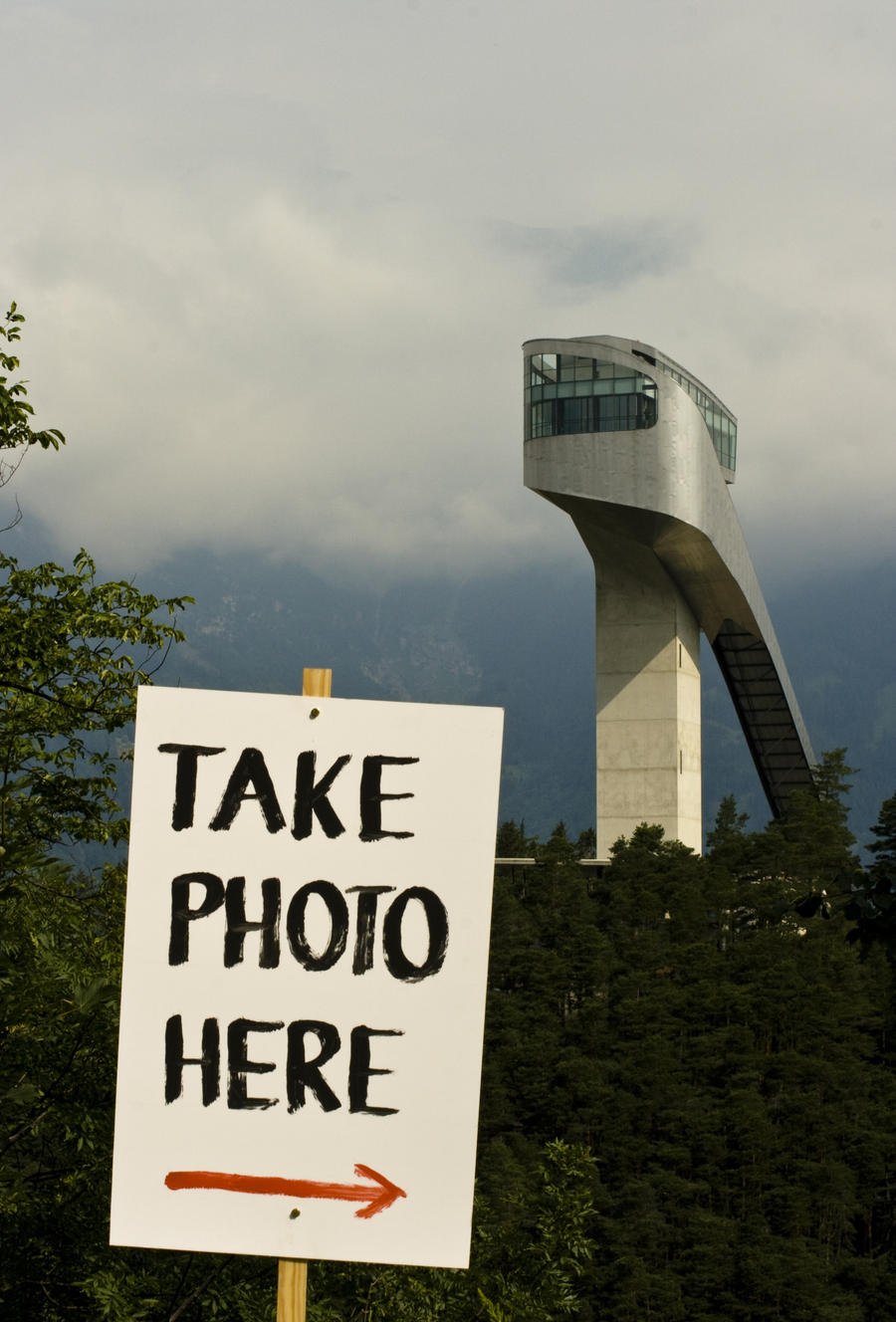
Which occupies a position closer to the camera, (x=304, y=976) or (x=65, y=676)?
(x=304, y=976)

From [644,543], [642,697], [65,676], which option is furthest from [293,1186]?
[642,697]

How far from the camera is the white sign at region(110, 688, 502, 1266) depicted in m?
3.85

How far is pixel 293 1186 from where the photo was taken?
3857mm

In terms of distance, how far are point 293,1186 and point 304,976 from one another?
1.76ft

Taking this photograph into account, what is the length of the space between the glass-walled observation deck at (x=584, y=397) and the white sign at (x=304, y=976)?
134 ft

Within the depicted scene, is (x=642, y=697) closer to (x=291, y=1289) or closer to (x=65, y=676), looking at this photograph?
(x=65, y=676)

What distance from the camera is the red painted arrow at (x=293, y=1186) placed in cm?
384

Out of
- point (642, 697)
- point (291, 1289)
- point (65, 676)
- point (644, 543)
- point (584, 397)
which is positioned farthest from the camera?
point (642, 697)

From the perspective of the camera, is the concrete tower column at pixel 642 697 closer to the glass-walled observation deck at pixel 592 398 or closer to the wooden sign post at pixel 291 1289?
the glass-walled observation deck at pixel 592 398

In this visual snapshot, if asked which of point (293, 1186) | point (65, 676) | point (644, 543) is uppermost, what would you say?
point (644, 543)

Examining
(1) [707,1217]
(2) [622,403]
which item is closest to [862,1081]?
(1) [707,1217]

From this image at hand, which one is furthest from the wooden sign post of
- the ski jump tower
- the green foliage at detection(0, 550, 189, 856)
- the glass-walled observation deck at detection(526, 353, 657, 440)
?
the glass-walled observation deck at detection(526, 353, 657, 440)

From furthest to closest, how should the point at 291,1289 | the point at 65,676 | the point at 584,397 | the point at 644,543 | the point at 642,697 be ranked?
the point at 642,697, the point at 644,543, the point at 584,397, the point at 65,676, the point at 291,1289

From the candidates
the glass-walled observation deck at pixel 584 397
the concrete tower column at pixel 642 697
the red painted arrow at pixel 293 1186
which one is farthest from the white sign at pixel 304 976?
the concrete tower column at pixel 642 697
